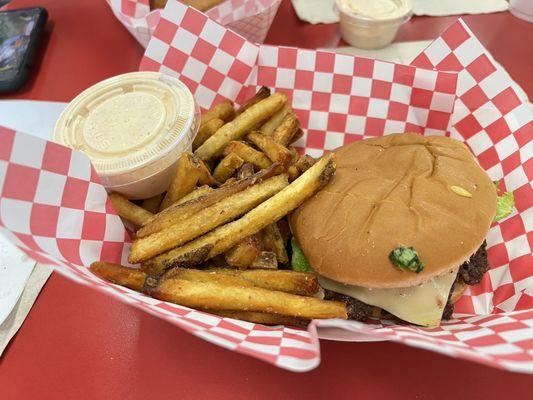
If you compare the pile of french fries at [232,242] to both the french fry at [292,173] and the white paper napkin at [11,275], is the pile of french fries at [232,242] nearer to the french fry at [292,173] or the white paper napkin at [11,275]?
the french fry at [292,173]

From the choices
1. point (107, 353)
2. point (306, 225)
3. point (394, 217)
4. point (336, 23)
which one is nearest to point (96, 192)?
point (107, 353)

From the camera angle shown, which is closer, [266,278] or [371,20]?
[266,278]

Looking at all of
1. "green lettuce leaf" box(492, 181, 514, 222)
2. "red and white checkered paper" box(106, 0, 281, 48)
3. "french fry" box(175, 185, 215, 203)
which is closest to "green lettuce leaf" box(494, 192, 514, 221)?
"green lettuce leaf" box(492, 181, 514, 222)

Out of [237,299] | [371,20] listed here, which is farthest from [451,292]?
[371,20]

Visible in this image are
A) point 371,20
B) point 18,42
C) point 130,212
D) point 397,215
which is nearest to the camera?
point 397,215

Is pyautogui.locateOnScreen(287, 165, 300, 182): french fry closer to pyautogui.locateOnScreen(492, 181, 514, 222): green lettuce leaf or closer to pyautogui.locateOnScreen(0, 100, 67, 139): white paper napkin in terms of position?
pyautogui.locateOnScreen(492, 181, 514, 222): green lettuce leaf

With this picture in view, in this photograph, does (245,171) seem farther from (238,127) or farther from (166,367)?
(166,367)

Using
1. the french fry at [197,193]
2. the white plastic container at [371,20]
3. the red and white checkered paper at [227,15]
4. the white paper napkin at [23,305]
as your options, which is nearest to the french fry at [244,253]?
the french fry at [197,193]
